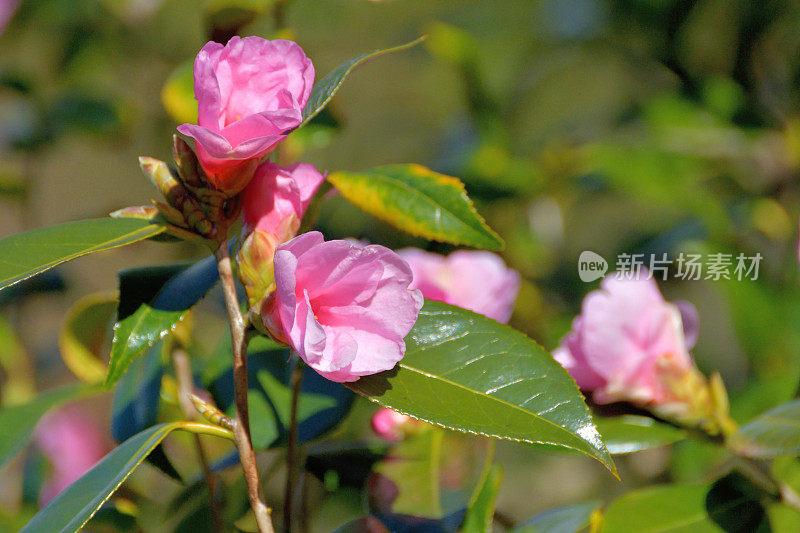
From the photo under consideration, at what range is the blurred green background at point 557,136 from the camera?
1.26 meters

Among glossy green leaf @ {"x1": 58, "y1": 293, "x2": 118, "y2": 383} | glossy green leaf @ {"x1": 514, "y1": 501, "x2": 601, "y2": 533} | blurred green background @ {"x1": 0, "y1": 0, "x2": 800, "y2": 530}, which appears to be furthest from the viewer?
blurred green background @ {"x1": 0, "y1": 0, "x2": 800, "y2": 530}

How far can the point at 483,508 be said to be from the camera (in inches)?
24.3

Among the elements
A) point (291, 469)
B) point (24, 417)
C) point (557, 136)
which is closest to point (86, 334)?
point (24, 417)

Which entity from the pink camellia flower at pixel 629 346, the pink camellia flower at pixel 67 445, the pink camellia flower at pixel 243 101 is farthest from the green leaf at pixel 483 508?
the pink camellia flower at pixel 67 445

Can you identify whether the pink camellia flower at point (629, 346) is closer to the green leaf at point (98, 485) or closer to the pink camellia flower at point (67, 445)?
the green leaf at point (98, 485)

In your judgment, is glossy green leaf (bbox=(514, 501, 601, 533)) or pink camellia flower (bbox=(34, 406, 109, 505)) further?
pink camellia flower (bbox=(34, 406, 109, 505))

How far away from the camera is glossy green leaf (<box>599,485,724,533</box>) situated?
2.12ft

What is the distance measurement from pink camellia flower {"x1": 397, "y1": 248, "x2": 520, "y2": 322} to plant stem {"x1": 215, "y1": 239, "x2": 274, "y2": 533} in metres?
0.25

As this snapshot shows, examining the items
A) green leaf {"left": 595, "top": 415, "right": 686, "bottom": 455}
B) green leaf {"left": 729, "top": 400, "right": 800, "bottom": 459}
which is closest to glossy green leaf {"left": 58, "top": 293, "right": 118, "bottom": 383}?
green leaf {"left": 595, "top": 415, "right": 686, "bottom": 455}

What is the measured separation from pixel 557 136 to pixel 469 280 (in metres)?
1.10

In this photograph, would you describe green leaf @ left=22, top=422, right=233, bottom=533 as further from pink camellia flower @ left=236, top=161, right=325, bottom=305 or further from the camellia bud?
the camellia bud

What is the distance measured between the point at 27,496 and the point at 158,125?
3.33 ft

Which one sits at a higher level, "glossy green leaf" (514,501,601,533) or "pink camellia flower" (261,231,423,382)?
"pink camellia flower" (261,231,423,382)

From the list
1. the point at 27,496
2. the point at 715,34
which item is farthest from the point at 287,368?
the point at 715,34
